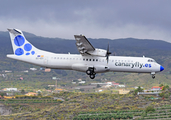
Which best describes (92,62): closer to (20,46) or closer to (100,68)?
(100,68)

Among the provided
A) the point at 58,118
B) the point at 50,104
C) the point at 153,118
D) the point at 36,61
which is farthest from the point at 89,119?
the point at 36,61

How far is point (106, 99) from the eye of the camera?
179 metres

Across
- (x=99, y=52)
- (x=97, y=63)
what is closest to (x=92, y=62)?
(x=97, y=63)

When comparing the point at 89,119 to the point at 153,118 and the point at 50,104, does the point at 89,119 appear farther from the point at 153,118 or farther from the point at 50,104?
the point at 50,104

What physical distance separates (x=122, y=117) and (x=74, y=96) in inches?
2023

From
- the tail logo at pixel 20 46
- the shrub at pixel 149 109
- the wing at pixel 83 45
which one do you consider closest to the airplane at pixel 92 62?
the wing at pixel 83 45

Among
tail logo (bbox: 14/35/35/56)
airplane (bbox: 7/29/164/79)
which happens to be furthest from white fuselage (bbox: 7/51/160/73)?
tail logo (bbox: 14/35/35/56)

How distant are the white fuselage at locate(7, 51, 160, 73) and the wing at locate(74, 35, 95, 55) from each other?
207 centimetres

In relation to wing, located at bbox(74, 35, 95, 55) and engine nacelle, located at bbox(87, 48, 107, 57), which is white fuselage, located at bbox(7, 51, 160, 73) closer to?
engine nacelle, located at bbox(87, 48, 107, 57)

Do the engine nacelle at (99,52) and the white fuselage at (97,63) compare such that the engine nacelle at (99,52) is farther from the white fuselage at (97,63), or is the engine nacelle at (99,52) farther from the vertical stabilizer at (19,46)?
the vertical stabilizer at (19,46)

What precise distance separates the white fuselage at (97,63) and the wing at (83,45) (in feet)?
6.79

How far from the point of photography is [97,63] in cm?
5425

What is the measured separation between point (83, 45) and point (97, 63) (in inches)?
204

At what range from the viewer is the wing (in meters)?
48.8
